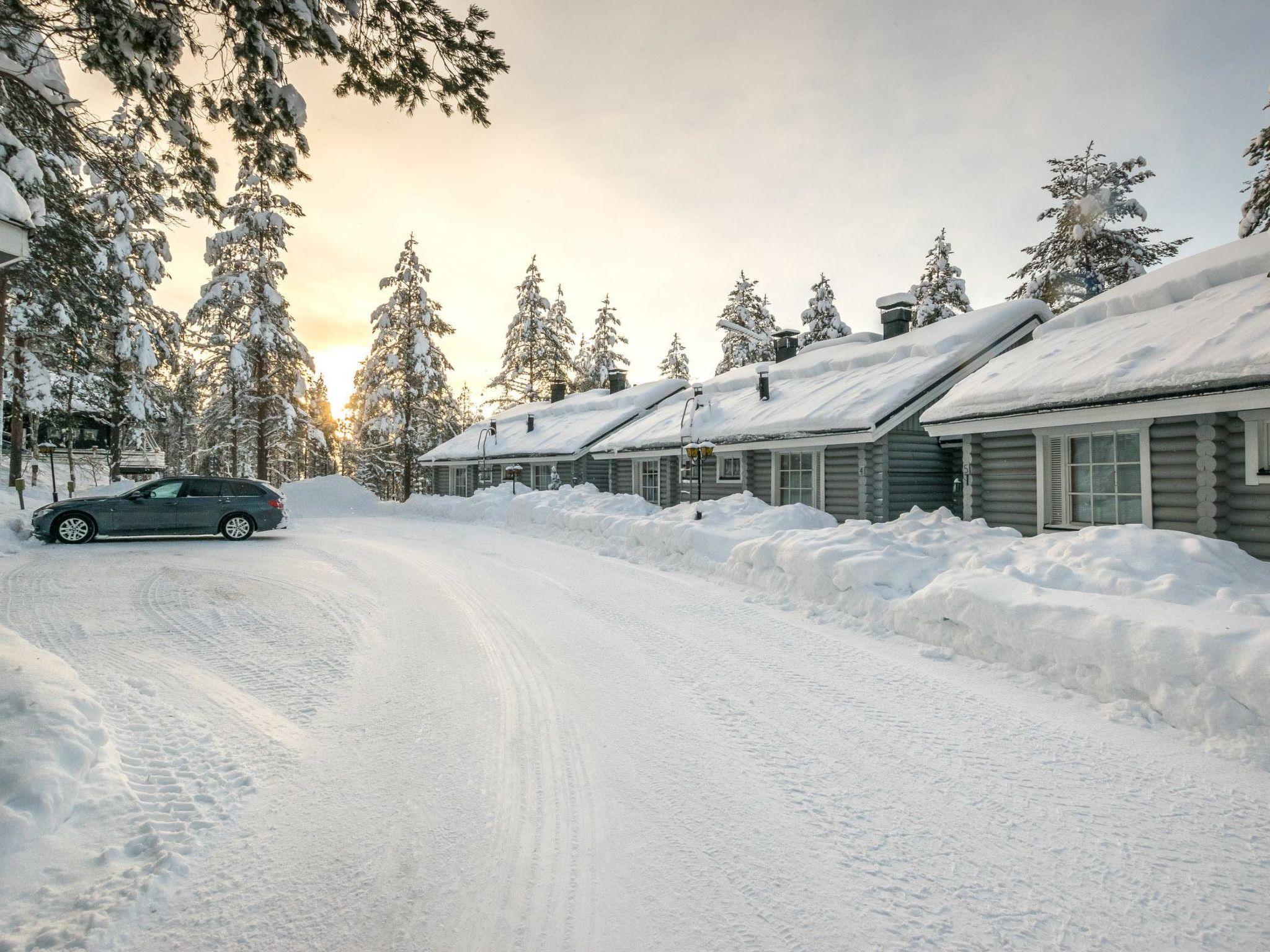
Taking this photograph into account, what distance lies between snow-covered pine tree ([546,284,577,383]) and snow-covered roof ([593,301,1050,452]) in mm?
23279

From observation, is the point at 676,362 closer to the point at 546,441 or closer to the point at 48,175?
the point at 546,441

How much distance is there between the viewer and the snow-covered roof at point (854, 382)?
1352cm

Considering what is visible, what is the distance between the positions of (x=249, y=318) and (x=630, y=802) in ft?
101

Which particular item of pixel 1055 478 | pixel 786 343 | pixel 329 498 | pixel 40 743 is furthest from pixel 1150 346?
pixel 329 498

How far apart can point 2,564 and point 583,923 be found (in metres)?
12.2

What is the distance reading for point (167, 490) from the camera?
521 inches

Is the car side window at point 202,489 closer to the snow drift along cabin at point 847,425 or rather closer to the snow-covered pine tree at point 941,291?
the snow drift along cabin at point 847,425

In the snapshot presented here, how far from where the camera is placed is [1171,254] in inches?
927

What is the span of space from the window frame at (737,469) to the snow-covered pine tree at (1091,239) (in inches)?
704

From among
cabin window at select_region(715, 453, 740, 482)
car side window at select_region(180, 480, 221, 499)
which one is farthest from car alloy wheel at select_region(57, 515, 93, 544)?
cabin window at select_region(715, 453, 740, 482)

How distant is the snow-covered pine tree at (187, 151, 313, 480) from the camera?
2627 centimetres

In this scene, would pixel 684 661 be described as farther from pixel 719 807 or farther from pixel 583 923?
pixel 583 923

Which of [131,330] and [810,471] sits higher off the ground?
[131,330]

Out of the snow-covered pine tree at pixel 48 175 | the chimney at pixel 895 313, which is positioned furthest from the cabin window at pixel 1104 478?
the snow-covered pine tree at pixel 48 175
